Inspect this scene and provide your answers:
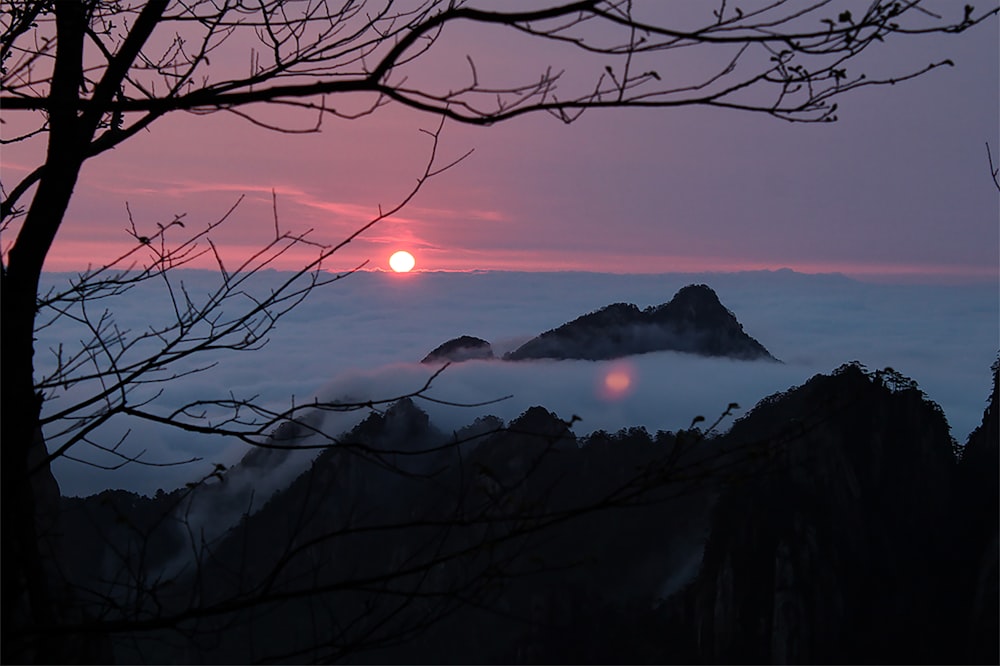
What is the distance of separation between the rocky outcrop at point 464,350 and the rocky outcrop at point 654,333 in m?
3.35

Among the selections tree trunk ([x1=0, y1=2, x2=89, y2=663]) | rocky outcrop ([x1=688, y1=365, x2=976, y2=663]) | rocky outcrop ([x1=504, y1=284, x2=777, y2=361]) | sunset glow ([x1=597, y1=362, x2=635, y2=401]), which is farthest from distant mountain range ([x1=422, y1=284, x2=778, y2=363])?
tree trunk ([x1=0, y1=2, x2=89, y2=663])

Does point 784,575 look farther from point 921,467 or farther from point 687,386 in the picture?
point 687,386

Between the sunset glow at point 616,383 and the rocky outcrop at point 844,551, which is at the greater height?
the sunset glow at point 616,383

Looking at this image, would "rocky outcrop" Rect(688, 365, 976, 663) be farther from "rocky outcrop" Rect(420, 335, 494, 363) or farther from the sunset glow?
"rocky outcrop" Rect(420, 335, 494, 363)

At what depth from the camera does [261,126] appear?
4.04 meters

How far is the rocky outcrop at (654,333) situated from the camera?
110 metres

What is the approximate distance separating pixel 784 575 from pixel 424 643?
71.7ft

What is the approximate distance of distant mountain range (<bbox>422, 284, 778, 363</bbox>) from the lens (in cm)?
10950

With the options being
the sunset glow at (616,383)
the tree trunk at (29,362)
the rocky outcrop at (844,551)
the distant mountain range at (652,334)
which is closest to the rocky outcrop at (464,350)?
the distant mountain range at (652,334)

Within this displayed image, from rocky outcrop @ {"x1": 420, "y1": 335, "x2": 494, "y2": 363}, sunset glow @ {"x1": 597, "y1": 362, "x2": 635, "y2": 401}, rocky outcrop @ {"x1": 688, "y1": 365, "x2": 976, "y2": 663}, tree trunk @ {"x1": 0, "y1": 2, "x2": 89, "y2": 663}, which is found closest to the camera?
tree trunk @ {"x1": 0, "y1": 2, "x2": 89, "y2": 663}

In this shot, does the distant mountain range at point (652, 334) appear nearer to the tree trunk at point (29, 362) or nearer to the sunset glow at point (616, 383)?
the sunset glow at point (616, 383)

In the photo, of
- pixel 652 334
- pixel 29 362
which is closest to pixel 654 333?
pixel 652 334

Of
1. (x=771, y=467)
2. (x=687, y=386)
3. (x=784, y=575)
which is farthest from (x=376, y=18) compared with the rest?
(x=687, y=386)

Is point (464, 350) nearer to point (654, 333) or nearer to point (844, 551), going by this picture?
point (654, 333)
